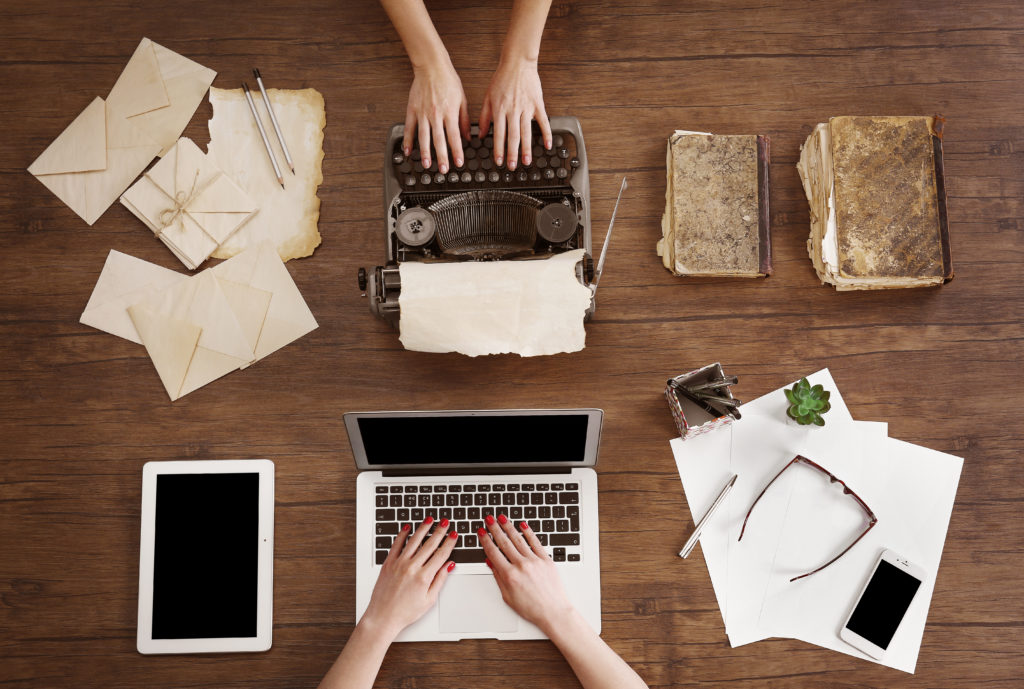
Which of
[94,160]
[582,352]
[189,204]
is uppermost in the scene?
[94,160]

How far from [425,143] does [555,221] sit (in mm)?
309

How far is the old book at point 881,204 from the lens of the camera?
1312mm

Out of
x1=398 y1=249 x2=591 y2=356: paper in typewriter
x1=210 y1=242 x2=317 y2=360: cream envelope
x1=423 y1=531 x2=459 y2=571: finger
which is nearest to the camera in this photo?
x1=398 y1=249 x2=591 y2=356: paper in typewriter

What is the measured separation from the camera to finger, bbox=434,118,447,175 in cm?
133

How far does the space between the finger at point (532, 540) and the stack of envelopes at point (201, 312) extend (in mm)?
569

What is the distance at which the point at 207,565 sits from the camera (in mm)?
1264

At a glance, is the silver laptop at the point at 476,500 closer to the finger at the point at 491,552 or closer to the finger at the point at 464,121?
the finger at the point at 491,552

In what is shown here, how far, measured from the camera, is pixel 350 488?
133 cm

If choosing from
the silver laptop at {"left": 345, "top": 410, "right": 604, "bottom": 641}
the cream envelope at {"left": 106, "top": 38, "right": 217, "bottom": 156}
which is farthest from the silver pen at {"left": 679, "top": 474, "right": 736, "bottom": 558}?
the cream envelope at {"left": 106, "top": 38, "right": 217, "bottom": 156}

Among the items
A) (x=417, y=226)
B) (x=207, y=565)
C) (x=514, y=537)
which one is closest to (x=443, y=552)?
(x=514, y=537)

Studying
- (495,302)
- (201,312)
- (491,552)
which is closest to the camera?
(495,302)

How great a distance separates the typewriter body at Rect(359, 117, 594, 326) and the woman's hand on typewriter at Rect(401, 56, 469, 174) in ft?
0.07

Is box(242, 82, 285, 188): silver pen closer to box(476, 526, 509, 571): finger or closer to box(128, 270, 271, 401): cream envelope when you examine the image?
box(128, 270, 271, 401): cream envelope

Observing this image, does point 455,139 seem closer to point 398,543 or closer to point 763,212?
point 763,212
